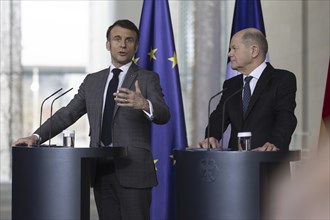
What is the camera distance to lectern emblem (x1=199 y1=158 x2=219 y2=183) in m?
2.82

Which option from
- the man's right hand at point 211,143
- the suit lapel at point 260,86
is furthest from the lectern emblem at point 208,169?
the suit lapel at point 260,86

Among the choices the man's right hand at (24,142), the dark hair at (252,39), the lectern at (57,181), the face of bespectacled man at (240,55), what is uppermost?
the dark hair at (252,39)

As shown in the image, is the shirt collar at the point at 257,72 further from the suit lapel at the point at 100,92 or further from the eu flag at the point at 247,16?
the eu flag at the point at 247,16

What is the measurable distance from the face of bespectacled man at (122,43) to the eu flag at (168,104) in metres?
1.63

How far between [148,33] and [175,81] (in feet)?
1.46

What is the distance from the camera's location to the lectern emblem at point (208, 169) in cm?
282

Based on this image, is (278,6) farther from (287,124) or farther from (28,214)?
(28,214)

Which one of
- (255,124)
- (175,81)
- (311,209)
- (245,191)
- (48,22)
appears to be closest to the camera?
(311,209)

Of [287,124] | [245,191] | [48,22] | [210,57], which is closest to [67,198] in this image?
[245,191]

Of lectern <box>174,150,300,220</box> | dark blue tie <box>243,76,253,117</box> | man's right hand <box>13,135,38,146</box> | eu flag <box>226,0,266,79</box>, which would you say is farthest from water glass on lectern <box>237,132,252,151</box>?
eu flag <box>226,0,266,79</box>

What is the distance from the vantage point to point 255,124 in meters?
3.37

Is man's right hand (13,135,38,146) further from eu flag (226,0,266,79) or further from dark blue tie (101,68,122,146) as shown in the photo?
eu flag (226,0,266,79)

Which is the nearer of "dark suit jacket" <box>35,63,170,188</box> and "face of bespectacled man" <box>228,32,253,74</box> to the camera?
"face of bespectacled man" <box>228,32,253,74</box>

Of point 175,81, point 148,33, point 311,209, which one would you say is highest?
point 148,33
